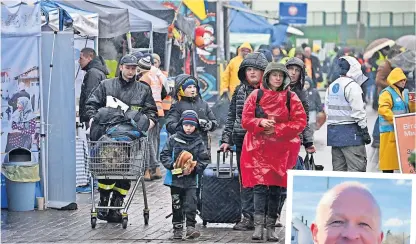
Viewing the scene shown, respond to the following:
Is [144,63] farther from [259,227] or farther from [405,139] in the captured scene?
[259,227]

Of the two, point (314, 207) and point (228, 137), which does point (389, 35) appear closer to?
point (228, 137)

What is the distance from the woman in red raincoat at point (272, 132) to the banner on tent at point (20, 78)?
321cm

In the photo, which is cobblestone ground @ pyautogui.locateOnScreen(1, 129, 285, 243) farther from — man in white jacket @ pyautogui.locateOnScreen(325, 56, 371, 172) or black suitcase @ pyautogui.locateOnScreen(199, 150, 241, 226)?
man in white jacket @ pyautogui.locateOnScreen(325, 56, 371, 172)

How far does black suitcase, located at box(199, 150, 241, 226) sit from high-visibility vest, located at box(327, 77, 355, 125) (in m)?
1.67

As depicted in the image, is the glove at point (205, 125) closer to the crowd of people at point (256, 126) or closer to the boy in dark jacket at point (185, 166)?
the crowd of people at point (256, 126)

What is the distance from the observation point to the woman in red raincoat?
10.5 m

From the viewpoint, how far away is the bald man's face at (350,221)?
686 cm

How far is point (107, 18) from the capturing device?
57.7ft

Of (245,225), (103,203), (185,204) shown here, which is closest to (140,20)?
(103,203)

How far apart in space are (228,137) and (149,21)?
30.3 ft

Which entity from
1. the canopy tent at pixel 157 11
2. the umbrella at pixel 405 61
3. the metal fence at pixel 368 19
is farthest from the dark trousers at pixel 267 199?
the metal fence at pixel 368 19

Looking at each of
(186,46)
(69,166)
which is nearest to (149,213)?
(69,166)

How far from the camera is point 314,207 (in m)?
7.04

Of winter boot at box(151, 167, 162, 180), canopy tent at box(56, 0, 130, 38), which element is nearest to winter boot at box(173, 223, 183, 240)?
winter boot at box(151, 167, 162, 180)
